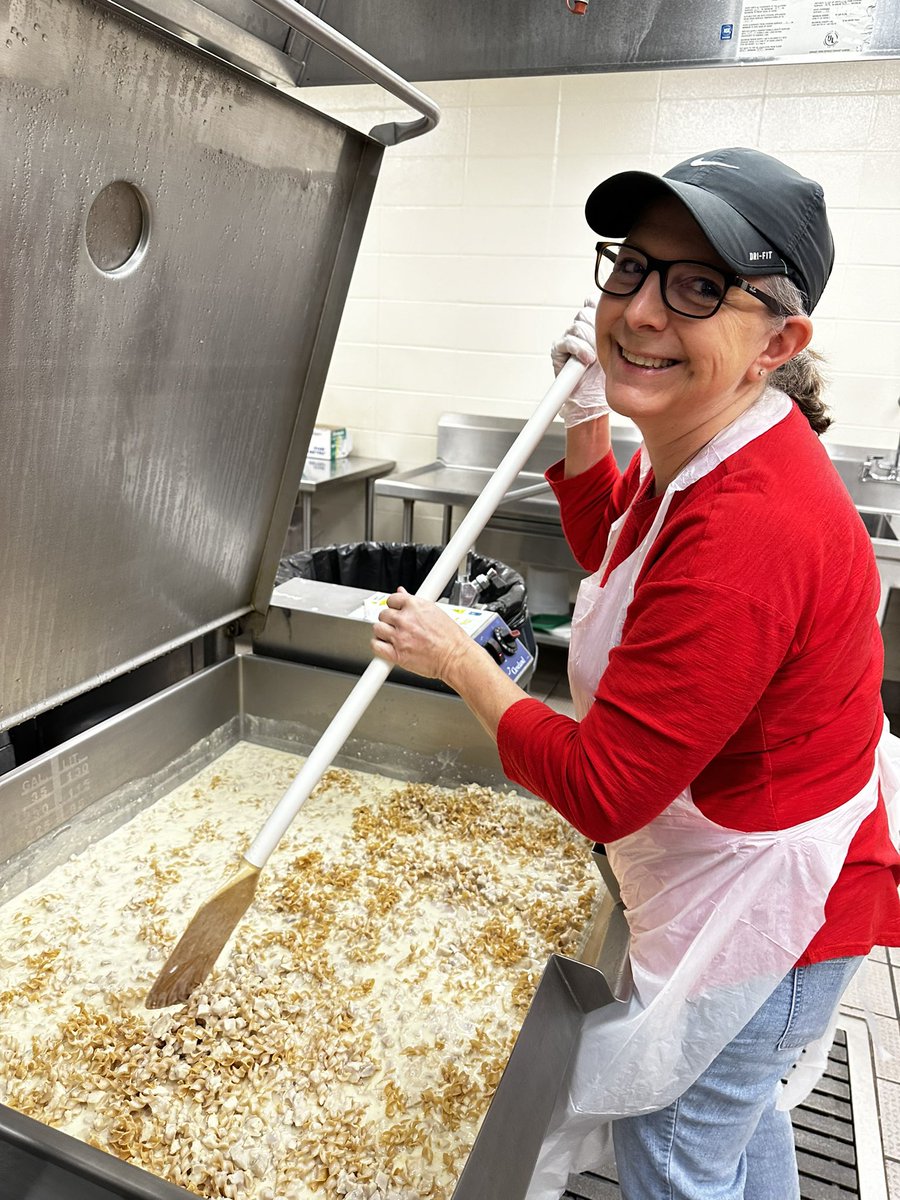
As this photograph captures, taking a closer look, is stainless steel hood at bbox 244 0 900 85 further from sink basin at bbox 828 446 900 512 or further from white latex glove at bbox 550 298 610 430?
sink basin at bbox 828 446 900 512

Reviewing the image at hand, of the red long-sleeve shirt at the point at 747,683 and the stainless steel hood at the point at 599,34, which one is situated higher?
the stainless steel hood at the point at 599,34

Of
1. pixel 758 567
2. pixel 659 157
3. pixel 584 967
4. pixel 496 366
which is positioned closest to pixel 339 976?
pixel 584 967

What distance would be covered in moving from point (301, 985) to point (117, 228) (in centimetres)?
102

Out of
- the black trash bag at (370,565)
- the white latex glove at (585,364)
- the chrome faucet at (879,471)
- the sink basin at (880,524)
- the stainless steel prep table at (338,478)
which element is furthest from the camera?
the stainless steel prep table at (338,478)

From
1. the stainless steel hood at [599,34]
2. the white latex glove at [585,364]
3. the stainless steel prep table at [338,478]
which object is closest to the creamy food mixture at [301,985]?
the white latex glove at [585,364]

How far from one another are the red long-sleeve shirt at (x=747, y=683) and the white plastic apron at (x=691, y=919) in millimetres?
26

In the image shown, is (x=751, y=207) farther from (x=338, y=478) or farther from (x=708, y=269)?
(x=338, y=478)

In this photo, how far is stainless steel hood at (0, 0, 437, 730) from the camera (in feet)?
2.68

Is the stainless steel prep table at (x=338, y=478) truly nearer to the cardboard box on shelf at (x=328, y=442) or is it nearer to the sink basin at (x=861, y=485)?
the cardboard box on shelf at (x=328, y=442)

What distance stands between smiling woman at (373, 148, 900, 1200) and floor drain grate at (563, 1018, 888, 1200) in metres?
0.43

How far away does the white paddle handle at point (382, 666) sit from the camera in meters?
1.09

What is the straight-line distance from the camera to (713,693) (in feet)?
2.55

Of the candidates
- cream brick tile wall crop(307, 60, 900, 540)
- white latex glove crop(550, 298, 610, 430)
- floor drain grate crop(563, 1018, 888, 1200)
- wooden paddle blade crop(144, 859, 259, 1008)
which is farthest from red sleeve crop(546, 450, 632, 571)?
cream brick tile wall crop(307, 60, 900, 540)

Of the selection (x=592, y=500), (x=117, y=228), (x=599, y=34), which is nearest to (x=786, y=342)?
(x=599, y=34)
